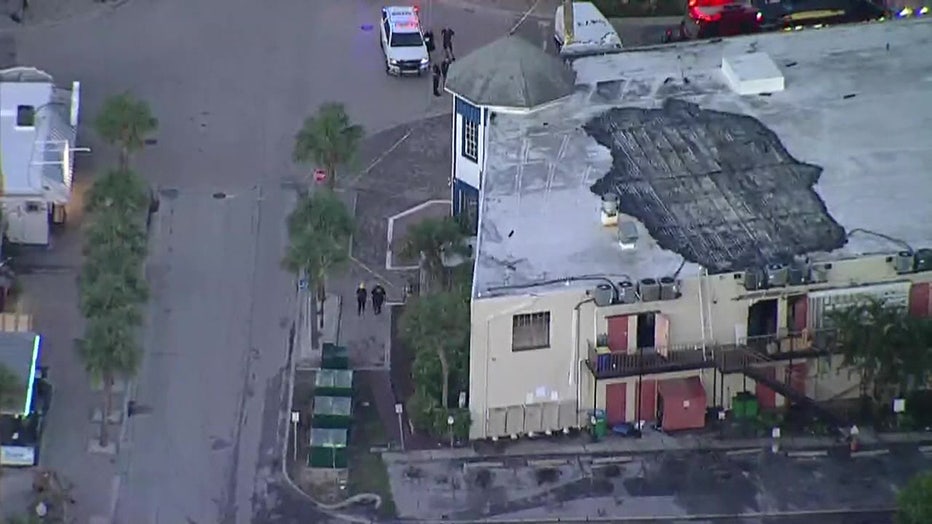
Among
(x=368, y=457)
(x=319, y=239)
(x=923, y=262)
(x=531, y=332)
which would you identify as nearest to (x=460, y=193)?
(x=319, y=239)

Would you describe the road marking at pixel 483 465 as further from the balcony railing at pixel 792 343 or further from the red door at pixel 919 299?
the red door at pixel 919 299

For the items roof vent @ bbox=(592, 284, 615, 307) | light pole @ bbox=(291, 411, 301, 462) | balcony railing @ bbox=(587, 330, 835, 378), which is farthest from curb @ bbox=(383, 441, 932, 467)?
roof vent @ bbox=(592, 284, 615, 307)

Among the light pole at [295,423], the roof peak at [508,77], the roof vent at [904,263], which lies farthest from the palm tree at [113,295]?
the roof vent at [904,263]

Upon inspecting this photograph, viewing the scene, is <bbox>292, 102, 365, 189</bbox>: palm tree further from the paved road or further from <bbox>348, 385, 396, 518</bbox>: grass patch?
<bbox>348, 385, 396, 518</bbox>: grass patch

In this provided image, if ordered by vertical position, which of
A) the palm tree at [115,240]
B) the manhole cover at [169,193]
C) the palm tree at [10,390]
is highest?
the manhole cover at [169,193]

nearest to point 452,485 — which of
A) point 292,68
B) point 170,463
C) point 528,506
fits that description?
point 528,506
